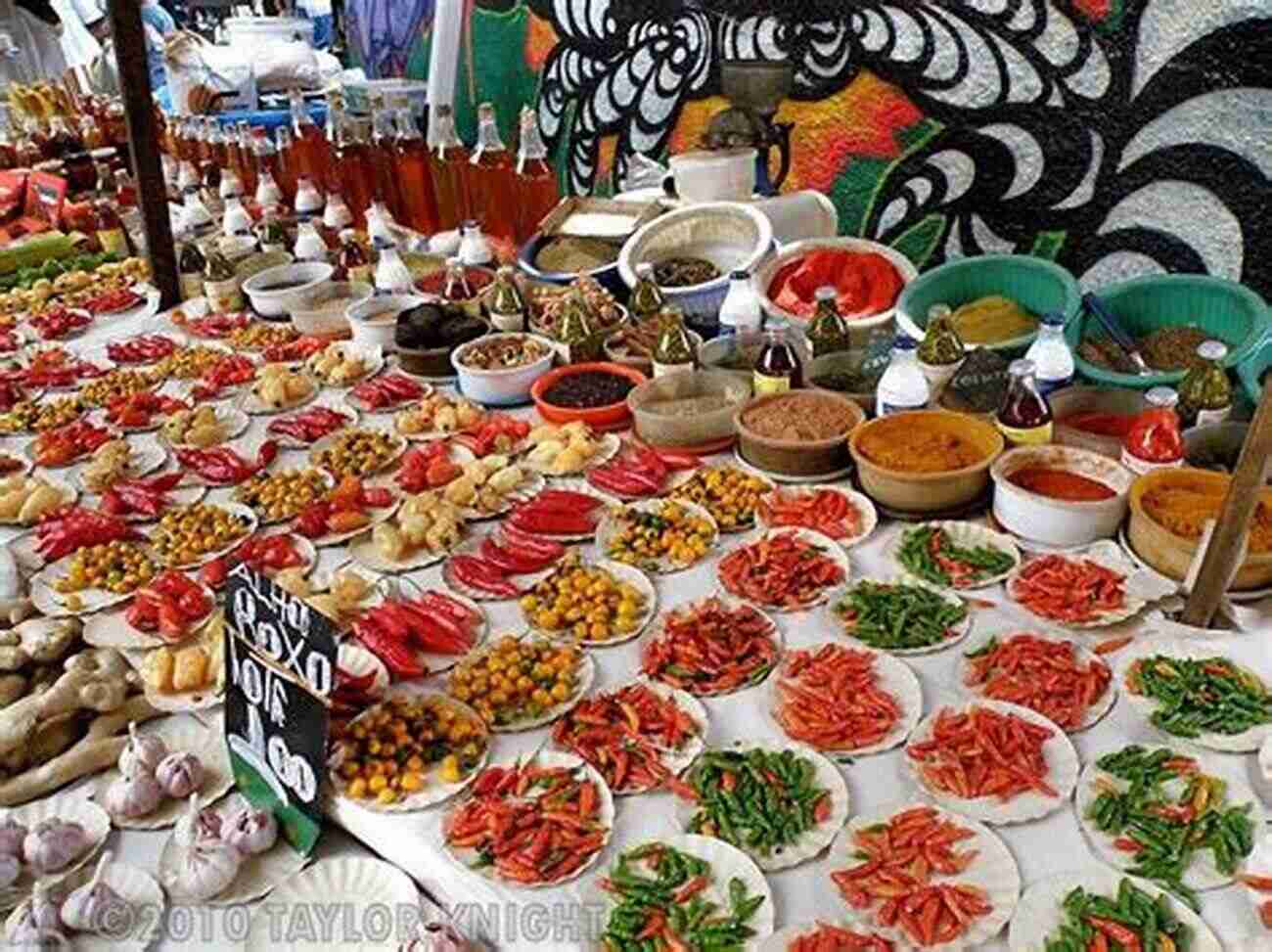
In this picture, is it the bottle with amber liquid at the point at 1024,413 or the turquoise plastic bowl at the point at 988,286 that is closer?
the bottle with amber liquid at the point at 1024,413

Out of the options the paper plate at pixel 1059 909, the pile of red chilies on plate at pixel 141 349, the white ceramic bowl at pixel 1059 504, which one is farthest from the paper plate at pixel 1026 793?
the pile of red chilies on plate at pixel 141 349

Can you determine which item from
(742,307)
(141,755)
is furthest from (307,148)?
(141,755)

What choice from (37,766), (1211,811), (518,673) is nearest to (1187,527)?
(1211,811)

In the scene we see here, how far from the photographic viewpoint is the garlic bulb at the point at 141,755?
64.5 inches

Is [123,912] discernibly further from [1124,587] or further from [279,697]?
[1124,587]

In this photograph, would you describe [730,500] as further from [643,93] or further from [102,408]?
[643,93]

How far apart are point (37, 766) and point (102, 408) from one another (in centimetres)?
161

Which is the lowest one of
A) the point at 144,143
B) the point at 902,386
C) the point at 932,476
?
the point at 932,476

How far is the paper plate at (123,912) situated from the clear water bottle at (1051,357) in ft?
6.13

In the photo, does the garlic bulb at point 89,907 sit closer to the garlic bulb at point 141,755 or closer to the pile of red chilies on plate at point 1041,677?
the garlic bulb at point 141,755

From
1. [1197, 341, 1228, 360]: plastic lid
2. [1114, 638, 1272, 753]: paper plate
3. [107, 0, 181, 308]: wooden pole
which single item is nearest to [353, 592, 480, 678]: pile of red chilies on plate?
[1114, 638, 1272, 753]: paper plate

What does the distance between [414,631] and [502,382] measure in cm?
108

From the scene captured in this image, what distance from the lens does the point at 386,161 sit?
4.17 metres

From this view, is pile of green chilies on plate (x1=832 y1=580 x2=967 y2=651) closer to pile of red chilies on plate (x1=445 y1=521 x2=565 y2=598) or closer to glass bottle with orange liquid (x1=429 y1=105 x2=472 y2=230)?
pile of red chilies on plate (x1=445 y1=521 x2=565 y2=598)
